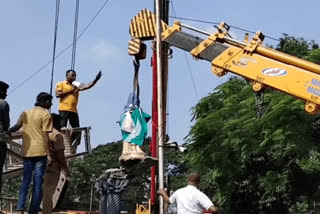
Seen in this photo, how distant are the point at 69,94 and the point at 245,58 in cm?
312

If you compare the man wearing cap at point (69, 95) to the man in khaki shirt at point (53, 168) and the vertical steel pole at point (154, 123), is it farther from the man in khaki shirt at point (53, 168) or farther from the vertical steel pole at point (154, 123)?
the man in khaki shirt at point (53, 168)

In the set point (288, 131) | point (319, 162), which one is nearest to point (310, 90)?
point (288, 131)

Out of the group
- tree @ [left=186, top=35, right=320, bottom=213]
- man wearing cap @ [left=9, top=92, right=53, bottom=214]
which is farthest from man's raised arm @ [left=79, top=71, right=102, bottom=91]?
tree @ [left=186, top=35, right=320, bottom=213]

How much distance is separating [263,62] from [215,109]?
39.5 ft

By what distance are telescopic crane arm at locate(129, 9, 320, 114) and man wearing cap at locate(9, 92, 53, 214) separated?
407 centimetres

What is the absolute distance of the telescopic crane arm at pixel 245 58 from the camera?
39.7 ft

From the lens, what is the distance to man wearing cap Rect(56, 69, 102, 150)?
12.7m

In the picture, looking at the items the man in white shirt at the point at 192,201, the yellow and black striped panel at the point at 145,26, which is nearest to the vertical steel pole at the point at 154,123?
the yellow and black striped panel at the point at 145,26

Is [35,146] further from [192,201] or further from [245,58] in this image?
[245,58]

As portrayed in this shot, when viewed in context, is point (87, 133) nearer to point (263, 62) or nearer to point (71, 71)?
point (71, 71)

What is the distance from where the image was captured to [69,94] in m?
12.8

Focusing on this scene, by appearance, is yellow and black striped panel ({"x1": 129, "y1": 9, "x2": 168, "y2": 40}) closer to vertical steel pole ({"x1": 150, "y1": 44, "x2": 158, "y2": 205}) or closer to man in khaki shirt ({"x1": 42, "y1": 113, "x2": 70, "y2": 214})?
vertical steel pole ({"x1": 150, "y1": 44, "x2": 158, "y2": 205})

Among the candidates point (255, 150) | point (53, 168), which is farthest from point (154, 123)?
point (255, 150)

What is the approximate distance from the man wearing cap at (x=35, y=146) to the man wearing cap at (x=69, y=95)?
3.21 m
